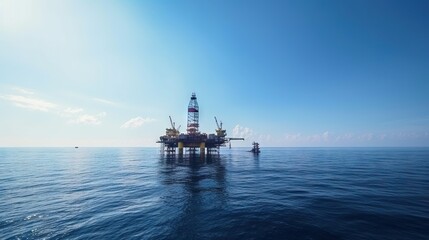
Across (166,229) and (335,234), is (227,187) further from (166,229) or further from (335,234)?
(335,234)

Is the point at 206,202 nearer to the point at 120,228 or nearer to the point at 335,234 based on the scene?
the point at 120,228

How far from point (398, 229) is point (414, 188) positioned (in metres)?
19.0

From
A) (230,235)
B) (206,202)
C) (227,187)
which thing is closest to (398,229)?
(230,235)

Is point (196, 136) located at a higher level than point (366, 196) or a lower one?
higher

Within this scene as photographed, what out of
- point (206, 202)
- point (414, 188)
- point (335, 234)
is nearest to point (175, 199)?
point (206, 202)

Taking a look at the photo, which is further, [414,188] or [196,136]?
[196,136]

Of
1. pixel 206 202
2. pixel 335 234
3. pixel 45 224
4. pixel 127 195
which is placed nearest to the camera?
pixel 335 234

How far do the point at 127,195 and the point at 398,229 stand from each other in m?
26.4

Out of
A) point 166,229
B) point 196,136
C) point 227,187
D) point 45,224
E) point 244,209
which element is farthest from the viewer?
point 196,136

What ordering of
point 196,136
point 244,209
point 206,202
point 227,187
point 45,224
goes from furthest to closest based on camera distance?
1. point 196,136
2. point 227,187
3. point 206,202
4. point 244,209
5. point 45,224

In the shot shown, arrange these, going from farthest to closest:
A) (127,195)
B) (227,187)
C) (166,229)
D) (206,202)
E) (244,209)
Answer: (227,187) → (127,195) → (206,202) → (244,209) → (166,229)

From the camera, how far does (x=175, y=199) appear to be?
22.0m

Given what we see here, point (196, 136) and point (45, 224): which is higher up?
point (196, 136)

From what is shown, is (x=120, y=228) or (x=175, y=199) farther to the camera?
(x=175, y=199)
